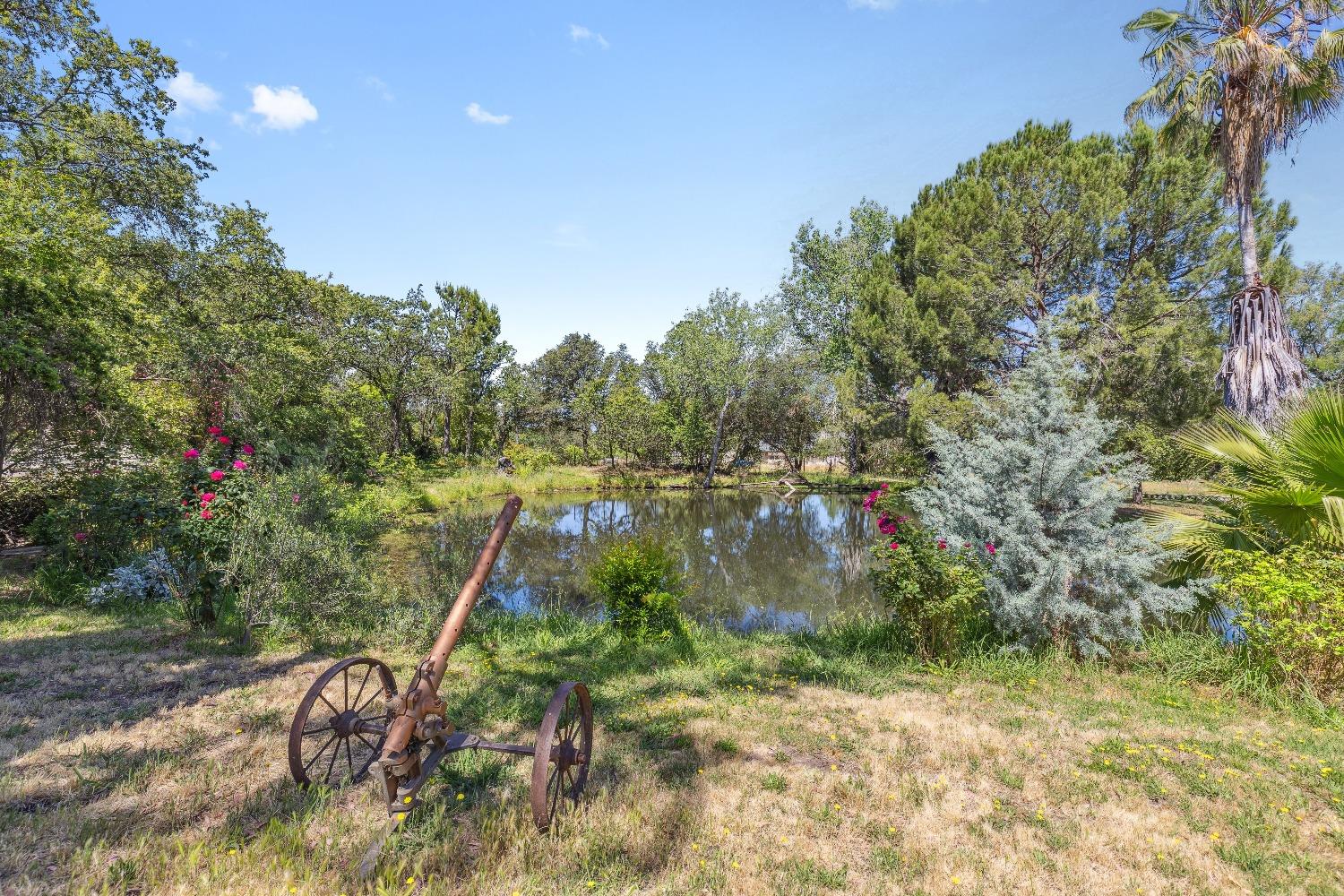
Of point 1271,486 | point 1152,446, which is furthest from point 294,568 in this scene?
point 1152,446

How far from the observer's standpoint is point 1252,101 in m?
8.55

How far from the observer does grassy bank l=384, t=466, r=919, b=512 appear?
71.4 feet

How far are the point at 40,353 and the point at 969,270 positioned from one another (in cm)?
2334

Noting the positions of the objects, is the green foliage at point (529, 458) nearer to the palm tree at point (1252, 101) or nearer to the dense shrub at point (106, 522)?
the dense shrub at point (106, 522)

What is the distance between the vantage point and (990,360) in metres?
20.2

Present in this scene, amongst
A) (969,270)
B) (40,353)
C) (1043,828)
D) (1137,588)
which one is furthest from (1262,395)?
(40,353)

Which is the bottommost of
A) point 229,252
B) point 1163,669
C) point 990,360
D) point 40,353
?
point 1163,669

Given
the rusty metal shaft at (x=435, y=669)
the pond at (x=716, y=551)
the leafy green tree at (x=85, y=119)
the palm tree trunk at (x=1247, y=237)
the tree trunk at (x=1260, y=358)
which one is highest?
the leafy green tree at (x=85, y=119)

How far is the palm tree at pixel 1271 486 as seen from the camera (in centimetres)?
473

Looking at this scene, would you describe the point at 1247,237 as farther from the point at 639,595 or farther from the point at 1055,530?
the point at 639,595

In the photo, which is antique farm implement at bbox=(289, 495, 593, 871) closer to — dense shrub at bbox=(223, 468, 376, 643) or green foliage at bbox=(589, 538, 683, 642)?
dense shrub at bbox=(223, 468, 376, 643)

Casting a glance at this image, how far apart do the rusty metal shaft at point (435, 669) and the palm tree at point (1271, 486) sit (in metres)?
6.90

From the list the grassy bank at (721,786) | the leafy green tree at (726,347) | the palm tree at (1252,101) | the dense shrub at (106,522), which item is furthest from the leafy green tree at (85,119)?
the leafy green tree at (726,347)

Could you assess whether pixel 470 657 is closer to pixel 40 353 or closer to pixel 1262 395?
pixel 40 353
